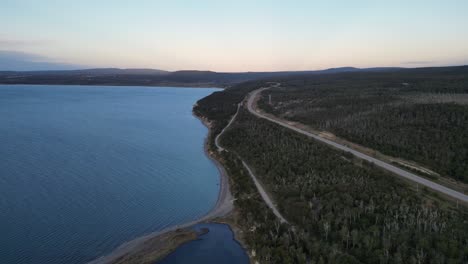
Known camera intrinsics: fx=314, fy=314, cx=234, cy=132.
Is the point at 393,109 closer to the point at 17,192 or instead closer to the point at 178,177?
the point at 178,177

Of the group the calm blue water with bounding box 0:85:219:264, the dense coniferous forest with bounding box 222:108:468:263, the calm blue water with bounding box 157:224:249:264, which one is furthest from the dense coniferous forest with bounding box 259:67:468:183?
the calm blue water with bounding box 157:224:249:264

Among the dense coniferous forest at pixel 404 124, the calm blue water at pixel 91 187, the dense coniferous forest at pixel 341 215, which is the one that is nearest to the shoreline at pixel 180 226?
the calm blue water at pixel 91 187

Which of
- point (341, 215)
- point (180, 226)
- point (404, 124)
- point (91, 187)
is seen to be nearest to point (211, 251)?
point (180, 226)

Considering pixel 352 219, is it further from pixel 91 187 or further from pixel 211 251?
pixel 91 187

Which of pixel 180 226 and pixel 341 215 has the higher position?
pixel 341 215

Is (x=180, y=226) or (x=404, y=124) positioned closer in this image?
(x=180, y=226)

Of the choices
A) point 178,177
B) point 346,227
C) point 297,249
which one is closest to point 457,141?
point 346,227
